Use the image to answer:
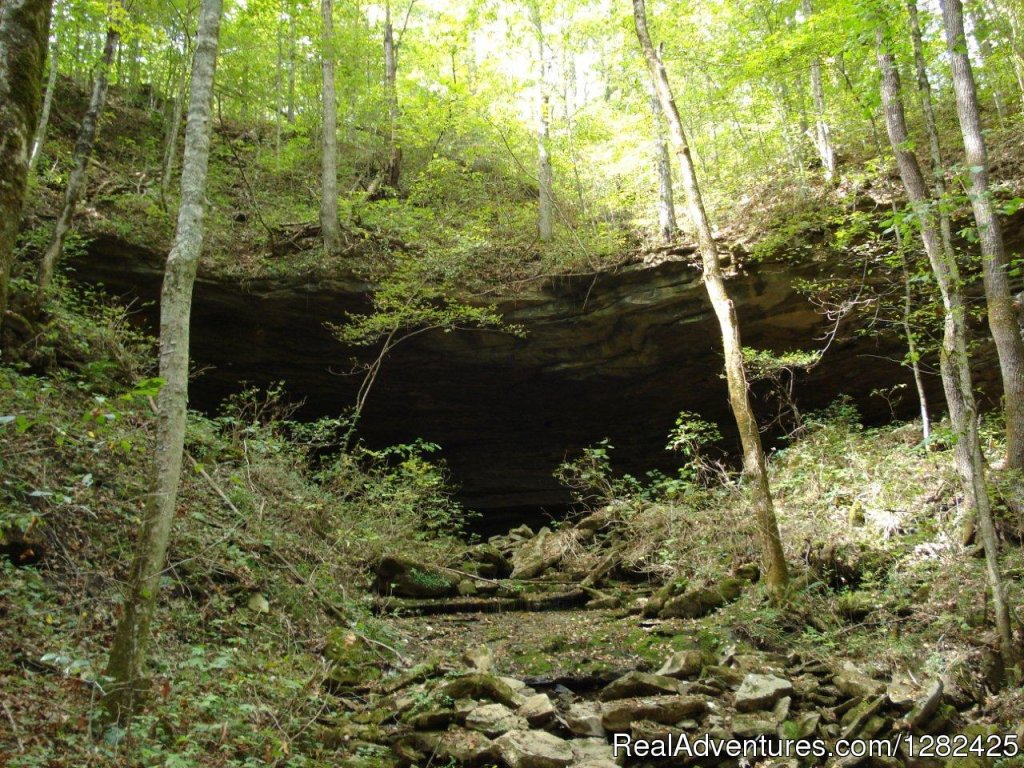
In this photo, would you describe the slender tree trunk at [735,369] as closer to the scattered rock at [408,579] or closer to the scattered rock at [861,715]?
the scattered rock at [861,715]

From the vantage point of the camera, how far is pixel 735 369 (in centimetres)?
779

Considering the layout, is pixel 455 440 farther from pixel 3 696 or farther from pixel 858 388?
pixel 3 696

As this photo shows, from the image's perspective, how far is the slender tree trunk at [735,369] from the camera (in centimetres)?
718

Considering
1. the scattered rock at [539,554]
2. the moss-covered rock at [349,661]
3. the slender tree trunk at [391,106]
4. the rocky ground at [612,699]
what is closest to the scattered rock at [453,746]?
the rocky ground at [612,699]

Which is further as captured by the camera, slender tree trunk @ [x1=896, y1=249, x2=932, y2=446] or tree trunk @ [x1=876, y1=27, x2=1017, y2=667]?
slender tree trunk @ [x1=896, y1=249, x2=932, y2=446]

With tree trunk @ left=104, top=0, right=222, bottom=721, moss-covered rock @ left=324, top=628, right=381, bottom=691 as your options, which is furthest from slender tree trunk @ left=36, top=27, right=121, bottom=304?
moss-covered rock @ left=324, top=628, right=381, bottom=691

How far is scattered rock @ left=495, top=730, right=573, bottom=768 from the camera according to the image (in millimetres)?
4008

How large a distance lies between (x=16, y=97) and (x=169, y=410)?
73.4 inches

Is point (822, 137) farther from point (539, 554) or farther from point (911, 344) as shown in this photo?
point (539, 554)

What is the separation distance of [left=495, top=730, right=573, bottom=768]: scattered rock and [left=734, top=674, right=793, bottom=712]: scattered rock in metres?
1.49

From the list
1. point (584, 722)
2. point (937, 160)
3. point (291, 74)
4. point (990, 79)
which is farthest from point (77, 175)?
point (990, 79)

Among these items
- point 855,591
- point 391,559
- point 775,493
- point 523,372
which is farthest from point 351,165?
point 855,591

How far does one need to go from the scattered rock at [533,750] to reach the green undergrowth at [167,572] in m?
1.12

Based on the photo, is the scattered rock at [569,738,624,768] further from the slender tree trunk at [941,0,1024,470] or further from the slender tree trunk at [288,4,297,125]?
the slender tree trunk at [288,4,297,125]
